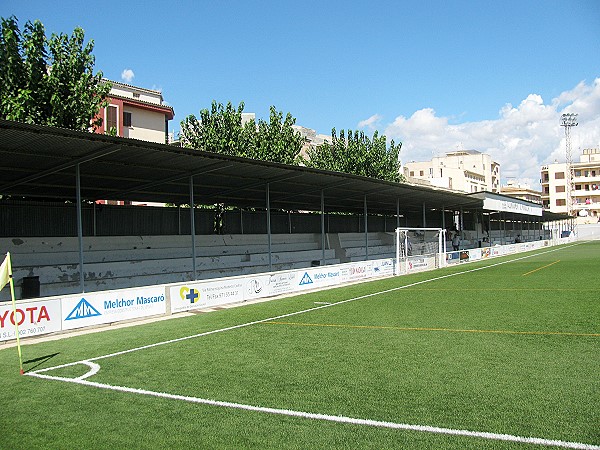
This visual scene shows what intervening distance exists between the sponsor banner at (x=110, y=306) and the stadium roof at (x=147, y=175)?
13.3 ft

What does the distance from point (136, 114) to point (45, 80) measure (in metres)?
22.8

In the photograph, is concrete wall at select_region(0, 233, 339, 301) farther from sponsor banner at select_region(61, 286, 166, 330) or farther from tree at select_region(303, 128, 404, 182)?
tree at select_region(303, 128, 404, 182)

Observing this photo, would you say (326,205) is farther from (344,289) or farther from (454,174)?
(454,174)

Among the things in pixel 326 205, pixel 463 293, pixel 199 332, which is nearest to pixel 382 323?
pixel 199 332

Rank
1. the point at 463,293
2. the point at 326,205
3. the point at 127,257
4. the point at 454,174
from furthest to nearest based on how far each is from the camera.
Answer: the point at 454,174
the point at 326,205
the point at 127,257
the point at 463,293

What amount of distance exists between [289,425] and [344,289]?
1710 cm

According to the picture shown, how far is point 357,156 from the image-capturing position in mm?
55031

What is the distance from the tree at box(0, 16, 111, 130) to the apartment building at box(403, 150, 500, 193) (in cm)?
8915

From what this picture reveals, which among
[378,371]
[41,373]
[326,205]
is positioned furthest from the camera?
[326,205]

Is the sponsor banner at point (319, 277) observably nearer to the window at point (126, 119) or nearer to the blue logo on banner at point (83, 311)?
the blue logo on banner at point (83, 311)

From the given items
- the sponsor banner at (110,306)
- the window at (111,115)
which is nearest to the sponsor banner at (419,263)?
the sponsor banner at (110,306)

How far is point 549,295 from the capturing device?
17953 mm

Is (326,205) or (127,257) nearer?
(127,257)

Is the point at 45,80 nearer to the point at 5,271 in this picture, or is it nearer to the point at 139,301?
the point at 139,301
